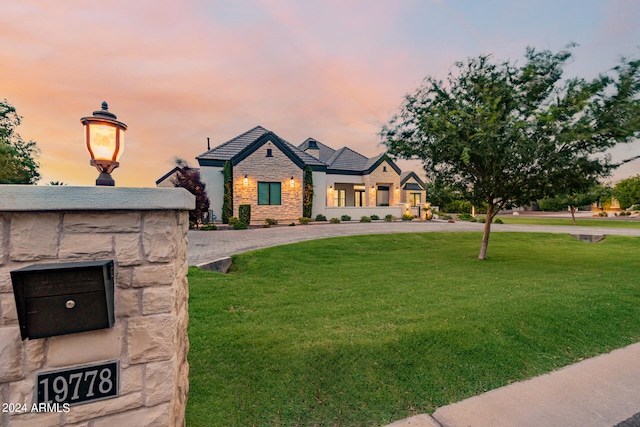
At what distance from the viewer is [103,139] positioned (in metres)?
3.18

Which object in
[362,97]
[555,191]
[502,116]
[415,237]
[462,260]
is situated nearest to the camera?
[502,116]

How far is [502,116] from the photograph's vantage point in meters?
7.93

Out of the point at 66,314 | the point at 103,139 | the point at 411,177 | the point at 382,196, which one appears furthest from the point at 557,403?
the point at 411,177

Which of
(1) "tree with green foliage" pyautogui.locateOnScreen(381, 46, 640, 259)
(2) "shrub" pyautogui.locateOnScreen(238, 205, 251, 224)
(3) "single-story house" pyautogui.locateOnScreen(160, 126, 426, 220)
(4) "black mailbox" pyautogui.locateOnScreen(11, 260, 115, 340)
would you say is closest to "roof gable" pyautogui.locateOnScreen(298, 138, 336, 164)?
(3) "single-story house" pyautogui.locateOnScreen(160, 126, 426, 220)

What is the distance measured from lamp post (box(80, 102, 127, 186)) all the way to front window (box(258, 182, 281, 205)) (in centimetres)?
1674

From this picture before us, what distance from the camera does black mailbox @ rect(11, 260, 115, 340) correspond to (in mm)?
1522

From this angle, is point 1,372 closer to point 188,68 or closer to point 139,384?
point 139,384

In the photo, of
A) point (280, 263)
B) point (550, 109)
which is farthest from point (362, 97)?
point (280, 263)

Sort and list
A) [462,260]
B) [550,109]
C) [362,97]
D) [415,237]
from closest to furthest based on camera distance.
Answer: [550,109]
[462,260]
[415,237]
[362,97]

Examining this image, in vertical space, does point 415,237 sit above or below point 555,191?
below

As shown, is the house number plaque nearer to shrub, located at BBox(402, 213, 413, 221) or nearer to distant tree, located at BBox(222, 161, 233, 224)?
distant tree, located at BBox(222, 161, 233, 224)

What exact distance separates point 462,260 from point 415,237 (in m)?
4.95

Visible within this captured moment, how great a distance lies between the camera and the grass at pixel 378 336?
102 inches

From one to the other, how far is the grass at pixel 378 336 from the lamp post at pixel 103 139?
2432 millimetres
